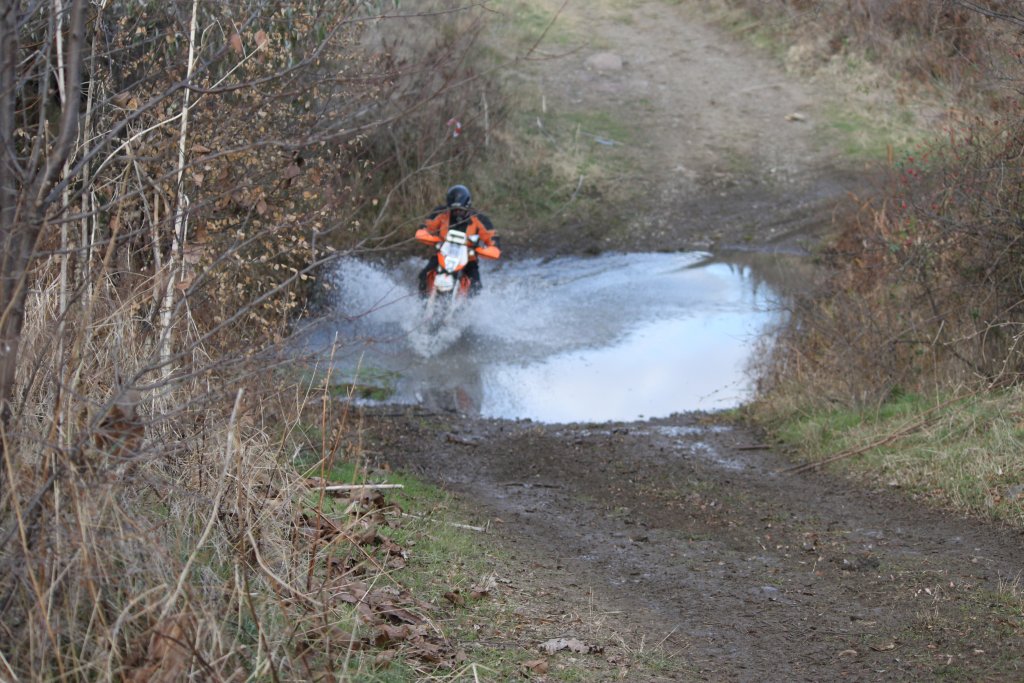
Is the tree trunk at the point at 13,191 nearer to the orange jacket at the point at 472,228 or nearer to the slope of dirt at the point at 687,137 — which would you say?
the orange jacket at the point at 472,228

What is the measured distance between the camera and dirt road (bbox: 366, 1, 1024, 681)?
5512mm

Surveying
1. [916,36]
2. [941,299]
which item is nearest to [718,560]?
[941,299]

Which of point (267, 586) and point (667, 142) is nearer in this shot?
point (267, 586)

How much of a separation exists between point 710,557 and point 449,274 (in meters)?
8.76

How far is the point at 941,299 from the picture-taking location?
443 inches

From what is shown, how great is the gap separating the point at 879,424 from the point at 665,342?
6.19 metres

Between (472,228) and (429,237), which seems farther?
(472,228)

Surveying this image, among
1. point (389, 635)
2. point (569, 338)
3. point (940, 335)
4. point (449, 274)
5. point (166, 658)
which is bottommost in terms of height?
point (569, 338)

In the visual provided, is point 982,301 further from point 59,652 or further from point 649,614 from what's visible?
point 59,652

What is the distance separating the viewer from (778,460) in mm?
10789

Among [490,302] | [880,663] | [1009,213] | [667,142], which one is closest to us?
[880,663]

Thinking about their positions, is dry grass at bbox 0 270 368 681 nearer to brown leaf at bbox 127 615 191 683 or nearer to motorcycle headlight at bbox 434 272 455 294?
brown leaf at bbox 127 615 191 683

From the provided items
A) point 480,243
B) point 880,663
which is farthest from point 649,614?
point 480,243

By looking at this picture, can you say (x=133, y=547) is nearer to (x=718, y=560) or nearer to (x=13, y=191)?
(x=13, y=191)
